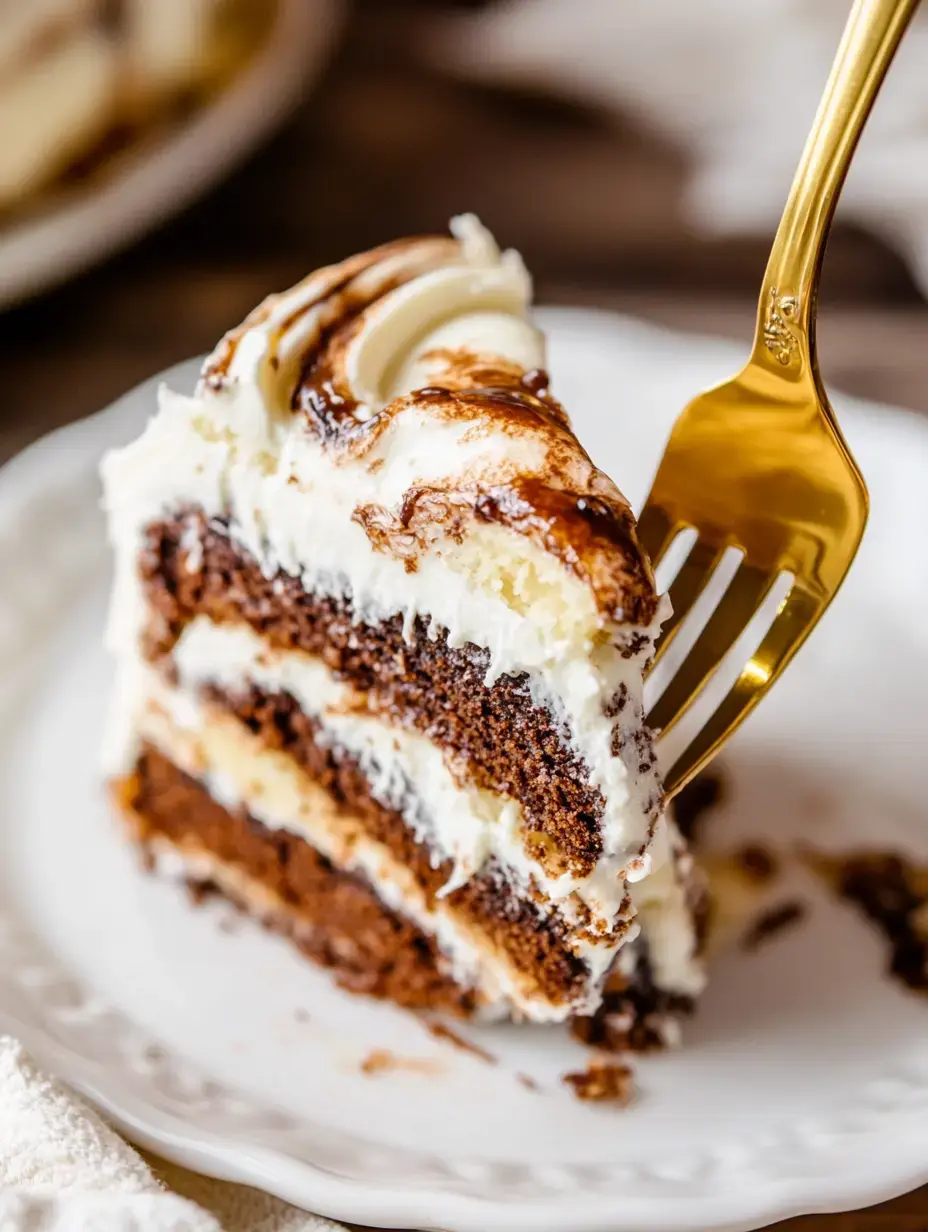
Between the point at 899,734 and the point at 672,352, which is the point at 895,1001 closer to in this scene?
the point at 899,734

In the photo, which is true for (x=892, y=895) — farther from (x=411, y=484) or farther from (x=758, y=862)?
(x=411, y=484)

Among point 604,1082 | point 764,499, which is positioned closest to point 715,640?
point 764,499

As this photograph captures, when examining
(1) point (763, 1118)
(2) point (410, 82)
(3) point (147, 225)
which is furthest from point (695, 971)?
(2) point (410, 82)

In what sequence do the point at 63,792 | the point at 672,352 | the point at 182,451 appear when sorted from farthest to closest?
1. the point at 672,352
2. the point at 63,792
3. the point at 182,451

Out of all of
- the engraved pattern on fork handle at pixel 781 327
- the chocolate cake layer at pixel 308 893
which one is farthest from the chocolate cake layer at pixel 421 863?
the engraved pattern on fork handle at pixel 781 327

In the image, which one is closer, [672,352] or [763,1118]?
[763,1118]

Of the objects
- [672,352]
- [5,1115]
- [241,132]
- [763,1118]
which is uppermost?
[241,132]
